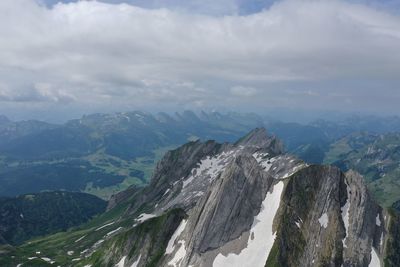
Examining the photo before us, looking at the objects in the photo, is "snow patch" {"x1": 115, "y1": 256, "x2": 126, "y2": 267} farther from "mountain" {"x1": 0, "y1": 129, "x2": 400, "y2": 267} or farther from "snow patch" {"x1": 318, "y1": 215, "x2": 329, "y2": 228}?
"snow patch" {"x1": 318, "y1": 215, "x2": 329, "y2": 228}

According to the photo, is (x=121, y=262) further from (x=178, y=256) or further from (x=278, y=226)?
(x=278, y=226)

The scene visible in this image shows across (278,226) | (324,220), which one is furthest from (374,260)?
(278,226)

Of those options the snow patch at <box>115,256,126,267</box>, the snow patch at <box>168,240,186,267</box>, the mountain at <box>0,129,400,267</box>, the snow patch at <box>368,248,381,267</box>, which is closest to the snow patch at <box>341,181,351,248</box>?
the mountain at <box>0,129,400,267</box>

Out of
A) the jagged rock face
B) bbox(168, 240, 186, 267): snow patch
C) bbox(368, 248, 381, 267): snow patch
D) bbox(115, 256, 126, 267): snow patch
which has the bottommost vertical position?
bbox(115, 256, 126, 267): snow patch

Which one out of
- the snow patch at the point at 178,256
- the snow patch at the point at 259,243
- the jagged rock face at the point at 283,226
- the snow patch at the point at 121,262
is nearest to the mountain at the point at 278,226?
the snow patch at the point at 259,243

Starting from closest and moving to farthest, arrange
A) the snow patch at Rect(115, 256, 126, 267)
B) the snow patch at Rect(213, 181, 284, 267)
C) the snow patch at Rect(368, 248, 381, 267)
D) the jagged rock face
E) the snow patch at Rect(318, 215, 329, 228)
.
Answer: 1. the snow patch at Rect(368, 248, 381, 267)
2. the jagged rock face
3. the snow patch at Rect(213, 181, 284, 267)
4. the snow patch at Rect(318, 215, 329, 228)
5. the snow patch at Rect(115, 256, 126, 267)

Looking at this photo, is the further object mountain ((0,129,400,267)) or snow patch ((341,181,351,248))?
snow patch ((341,181,351,248))

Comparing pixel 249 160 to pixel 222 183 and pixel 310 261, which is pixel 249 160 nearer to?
pixel 222 183
